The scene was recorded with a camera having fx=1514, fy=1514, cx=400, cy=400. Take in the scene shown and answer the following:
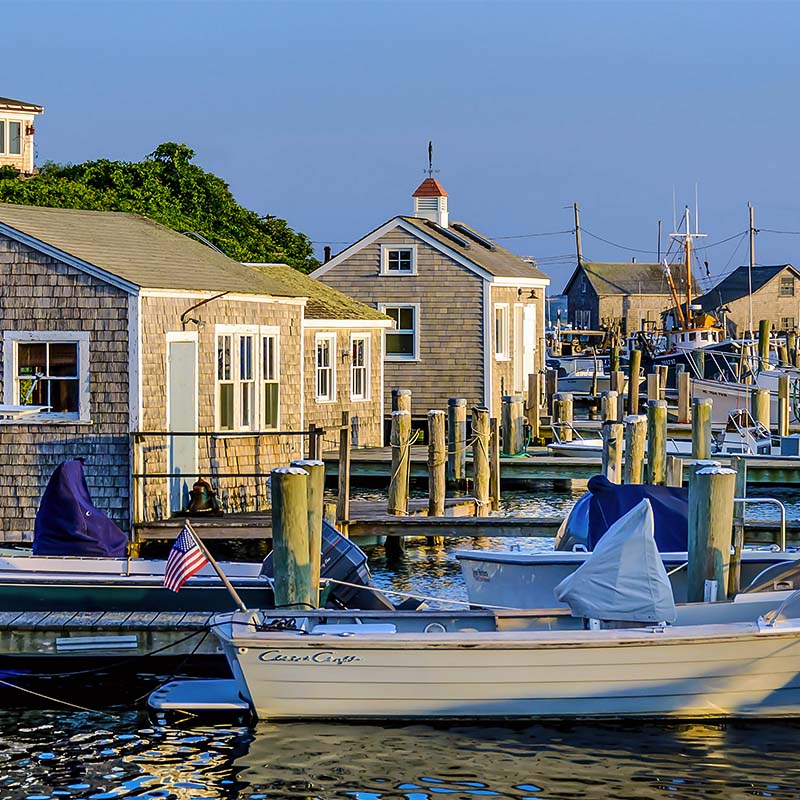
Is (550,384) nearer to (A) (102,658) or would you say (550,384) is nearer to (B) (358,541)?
(B) (358,541)

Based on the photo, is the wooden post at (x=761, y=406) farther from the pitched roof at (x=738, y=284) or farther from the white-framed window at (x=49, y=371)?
the pitched roof at (x=738, y=284)

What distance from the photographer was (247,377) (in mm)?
24844

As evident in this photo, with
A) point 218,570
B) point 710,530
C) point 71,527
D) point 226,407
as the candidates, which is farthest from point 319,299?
point 218,570

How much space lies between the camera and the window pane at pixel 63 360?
2197 centimetres

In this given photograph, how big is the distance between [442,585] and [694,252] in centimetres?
6046

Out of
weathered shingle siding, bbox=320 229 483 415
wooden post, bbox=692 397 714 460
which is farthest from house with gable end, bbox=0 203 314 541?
weathered shingle siding, bbox=320 229 483 415

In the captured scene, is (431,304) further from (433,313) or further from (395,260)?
(395,260)

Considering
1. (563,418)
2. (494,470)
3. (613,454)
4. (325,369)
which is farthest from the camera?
(563,418)

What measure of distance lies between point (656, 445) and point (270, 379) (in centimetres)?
657

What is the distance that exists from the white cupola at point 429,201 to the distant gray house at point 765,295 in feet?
179

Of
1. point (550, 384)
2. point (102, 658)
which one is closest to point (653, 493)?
point (102, 658)

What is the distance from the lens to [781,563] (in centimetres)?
1638

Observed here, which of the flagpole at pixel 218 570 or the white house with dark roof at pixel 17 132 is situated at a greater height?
the white house with dark roof at pixel 17 132

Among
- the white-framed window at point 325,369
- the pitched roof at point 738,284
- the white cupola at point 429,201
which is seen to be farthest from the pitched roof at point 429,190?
the pitched roof at point 738,284
